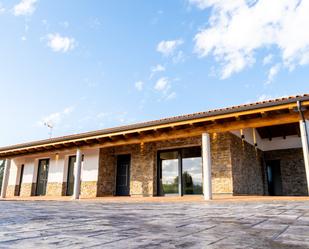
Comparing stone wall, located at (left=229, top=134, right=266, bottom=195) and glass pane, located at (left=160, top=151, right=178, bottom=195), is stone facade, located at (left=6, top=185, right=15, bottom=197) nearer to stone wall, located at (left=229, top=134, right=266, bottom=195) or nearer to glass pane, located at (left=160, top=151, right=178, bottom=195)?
glass pane, located at (left=160, top=151, right=178, bottom=195)

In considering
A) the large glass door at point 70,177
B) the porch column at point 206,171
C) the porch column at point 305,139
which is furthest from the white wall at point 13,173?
the porch column at point 305,139

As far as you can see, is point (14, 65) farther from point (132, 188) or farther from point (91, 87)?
point (132, 188)

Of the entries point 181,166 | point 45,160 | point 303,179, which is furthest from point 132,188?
point 303,179

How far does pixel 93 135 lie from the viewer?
10195 millimetres

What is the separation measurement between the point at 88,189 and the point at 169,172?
14.0ft

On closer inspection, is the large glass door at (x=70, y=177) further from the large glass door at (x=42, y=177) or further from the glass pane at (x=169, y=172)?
the glass pane at (x=169, y=172)

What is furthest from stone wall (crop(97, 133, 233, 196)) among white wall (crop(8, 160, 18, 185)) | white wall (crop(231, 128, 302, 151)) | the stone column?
white wall (crop(8, 160, 18, 185))

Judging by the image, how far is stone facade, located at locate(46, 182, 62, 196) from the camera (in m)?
13.0

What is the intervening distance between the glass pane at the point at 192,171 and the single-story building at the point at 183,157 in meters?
0.04

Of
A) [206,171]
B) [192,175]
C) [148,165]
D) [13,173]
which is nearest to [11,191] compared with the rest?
[13,173]

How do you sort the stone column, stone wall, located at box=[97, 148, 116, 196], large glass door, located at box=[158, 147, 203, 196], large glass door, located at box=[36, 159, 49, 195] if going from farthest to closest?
large glass door, located at box=[36, 159, 49, 195] < stone wall, located at box=[97, 148, 116, 196] < the stone column < large glass door, located at box=[158, 147, 203, 196]

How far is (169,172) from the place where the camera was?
1088cm

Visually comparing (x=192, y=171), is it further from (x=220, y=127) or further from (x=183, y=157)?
(x=220, y=127)

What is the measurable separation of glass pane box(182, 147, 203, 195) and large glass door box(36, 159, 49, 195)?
8609 mm
